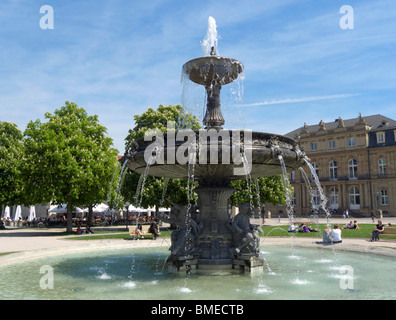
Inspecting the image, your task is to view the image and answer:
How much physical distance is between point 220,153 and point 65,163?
20945 mm

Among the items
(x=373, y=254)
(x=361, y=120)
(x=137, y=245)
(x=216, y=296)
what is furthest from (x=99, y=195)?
(x=361, y=120)

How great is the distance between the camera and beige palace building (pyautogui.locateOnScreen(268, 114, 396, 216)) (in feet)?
192

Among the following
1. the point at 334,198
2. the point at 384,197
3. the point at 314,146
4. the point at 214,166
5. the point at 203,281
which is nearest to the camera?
the point at 203,281

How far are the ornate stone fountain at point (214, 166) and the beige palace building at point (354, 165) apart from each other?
53.8 metres

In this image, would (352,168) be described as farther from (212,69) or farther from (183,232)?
(183,232)

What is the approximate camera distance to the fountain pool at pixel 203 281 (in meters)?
7.06

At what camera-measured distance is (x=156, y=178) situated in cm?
3042

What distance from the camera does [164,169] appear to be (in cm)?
1028

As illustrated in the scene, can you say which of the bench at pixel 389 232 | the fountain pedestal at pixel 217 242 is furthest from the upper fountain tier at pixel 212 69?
the bench at pixel 389 232

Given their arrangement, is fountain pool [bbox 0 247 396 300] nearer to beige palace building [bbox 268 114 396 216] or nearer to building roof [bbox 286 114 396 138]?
beige palace building [bbox 268 114 396 216]

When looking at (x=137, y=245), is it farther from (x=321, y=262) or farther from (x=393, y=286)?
(x=393, y=286)

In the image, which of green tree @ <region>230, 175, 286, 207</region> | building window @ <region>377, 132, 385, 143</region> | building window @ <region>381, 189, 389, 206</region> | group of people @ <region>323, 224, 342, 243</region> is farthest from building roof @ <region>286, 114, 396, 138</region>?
group of people @ <region>323, 224, 342, 243</region>

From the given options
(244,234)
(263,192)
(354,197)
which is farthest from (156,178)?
(354,197)

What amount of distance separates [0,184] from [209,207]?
30296 mm
